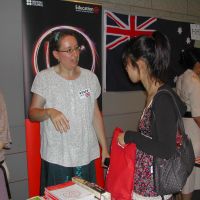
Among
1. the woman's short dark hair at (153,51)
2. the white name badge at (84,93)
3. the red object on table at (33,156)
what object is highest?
the woman's short dark hair at (153,51)

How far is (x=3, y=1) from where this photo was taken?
6.75 ft

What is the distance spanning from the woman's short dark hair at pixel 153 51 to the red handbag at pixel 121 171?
0.38 m

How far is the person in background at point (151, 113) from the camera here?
1211 mm

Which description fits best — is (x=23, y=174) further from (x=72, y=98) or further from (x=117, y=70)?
(x=117, y=70)

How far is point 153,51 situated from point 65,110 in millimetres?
784

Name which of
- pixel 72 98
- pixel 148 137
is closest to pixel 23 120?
pixel 72 98

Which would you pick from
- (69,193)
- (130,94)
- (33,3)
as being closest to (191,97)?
(130,94)

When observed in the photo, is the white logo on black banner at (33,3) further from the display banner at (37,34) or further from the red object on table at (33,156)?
the red object on table at (33,156)

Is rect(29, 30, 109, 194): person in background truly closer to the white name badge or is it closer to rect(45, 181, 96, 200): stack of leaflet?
the white name badge

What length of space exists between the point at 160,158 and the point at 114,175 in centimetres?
25

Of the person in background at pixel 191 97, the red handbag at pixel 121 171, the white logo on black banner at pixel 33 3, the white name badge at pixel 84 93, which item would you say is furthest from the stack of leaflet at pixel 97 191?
the person in background at pixel 191 97

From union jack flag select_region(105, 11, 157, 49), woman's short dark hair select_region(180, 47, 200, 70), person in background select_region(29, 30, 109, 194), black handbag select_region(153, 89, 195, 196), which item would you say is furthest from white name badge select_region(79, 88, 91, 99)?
woman's short dark hair select_region(180, 47, 200, 70)

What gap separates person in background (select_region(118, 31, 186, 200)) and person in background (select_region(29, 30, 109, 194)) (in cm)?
57

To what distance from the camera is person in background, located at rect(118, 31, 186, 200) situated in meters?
1.21
